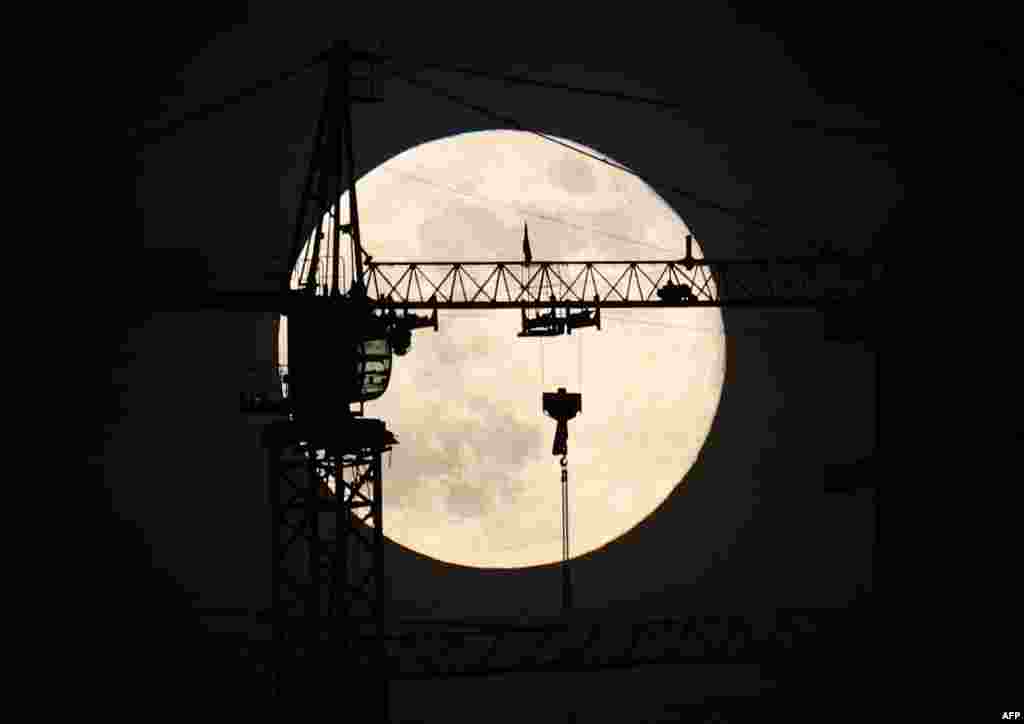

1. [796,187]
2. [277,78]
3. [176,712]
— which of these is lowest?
[176,712]

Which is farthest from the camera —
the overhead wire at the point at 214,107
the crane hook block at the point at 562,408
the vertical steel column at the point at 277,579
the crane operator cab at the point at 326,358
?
the crane hook block at the point at 562,408

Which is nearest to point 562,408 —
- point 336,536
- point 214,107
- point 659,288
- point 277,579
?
point 659,288

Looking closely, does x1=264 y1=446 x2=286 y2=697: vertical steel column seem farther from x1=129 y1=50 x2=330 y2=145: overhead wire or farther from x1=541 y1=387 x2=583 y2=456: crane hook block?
x1=129 y1=50 x2=330 y2=145: overhead wire

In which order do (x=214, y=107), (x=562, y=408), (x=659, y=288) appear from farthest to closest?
(x=659, y=288), (x=562, y=408), (x=214, y=107)

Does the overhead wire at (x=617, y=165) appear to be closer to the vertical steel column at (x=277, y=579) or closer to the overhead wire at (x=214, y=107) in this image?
the overhead wire at (x=214, y=107)

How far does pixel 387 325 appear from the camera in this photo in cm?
3108

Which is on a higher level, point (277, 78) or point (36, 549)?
point (277, 78)

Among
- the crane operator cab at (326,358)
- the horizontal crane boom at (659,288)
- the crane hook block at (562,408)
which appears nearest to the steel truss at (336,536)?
the crane operator cab at (326,358)

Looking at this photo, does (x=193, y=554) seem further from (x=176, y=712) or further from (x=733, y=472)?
(x=733, y=472)

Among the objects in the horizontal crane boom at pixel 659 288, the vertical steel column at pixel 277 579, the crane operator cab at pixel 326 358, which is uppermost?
the horizontal crane boom at pixel 659 288

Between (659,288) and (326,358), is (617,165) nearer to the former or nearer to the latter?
(659,288)

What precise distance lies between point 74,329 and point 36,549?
4.80 metres

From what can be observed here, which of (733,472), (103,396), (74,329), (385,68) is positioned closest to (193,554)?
(103,396)

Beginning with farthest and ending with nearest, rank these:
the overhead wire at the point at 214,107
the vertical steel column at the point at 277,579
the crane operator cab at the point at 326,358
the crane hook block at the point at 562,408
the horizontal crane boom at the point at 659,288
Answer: the crane hook block at the point at 562,408
the horizontal crane boom at the point at 659,288
the overhead wire at the point at 214,107
the vertical steel column at the point at 277,579
the crane operator cab at the point at 326,358
